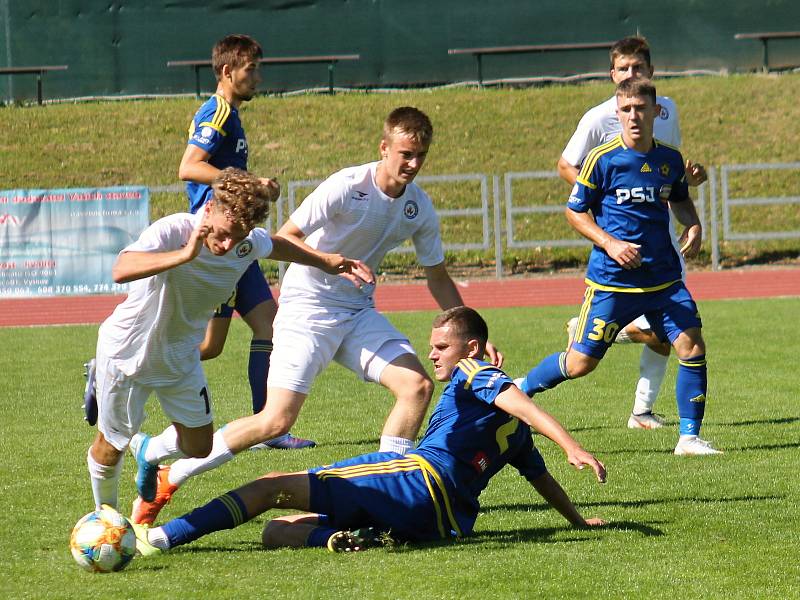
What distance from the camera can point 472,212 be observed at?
20766mm

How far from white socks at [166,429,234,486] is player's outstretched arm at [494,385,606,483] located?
1.36 m

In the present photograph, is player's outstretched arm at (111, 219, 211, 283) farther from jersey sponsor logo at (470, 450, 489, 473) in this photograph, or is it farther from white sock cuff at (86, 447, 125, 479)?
jersey sponsor logo at (470, 450, 489, 473)

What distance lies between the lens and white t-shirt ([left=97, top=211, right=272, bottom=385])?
5211 mm

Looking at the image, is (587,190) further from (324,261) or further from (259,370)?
(259,370)

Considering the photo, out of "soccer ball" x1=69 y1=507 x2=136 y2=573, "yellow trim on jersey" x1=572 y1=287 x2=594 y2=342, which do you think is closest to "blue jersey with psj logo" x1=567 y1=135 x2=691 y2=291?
"yellow trim on jersey" x1=572 y1=287 x2=594 y2=342

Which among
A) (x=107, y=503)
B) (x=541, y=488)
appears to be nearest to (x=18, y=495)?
(x=107, y=503)

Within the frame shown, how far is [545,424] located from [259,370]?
3.60 metres

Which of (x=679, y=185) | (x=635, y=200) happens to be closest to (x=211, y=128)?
(x=635, y=200)

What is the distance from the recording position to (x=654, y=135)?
26.5 feet

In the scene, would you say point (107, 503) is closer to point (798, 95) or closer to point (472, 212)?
point (472, 212)


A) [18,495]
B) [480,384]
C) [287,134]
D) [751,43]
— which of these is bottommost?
[18,495]

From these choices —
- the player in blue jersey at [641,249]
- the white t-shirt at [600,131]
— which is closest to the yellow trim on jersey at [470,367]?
the player in blue jersey at [641,249]

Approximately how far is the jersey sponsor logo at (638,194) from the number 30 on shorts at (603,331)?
0.71 m

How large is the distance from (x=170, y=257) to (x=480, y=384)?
139 cm
